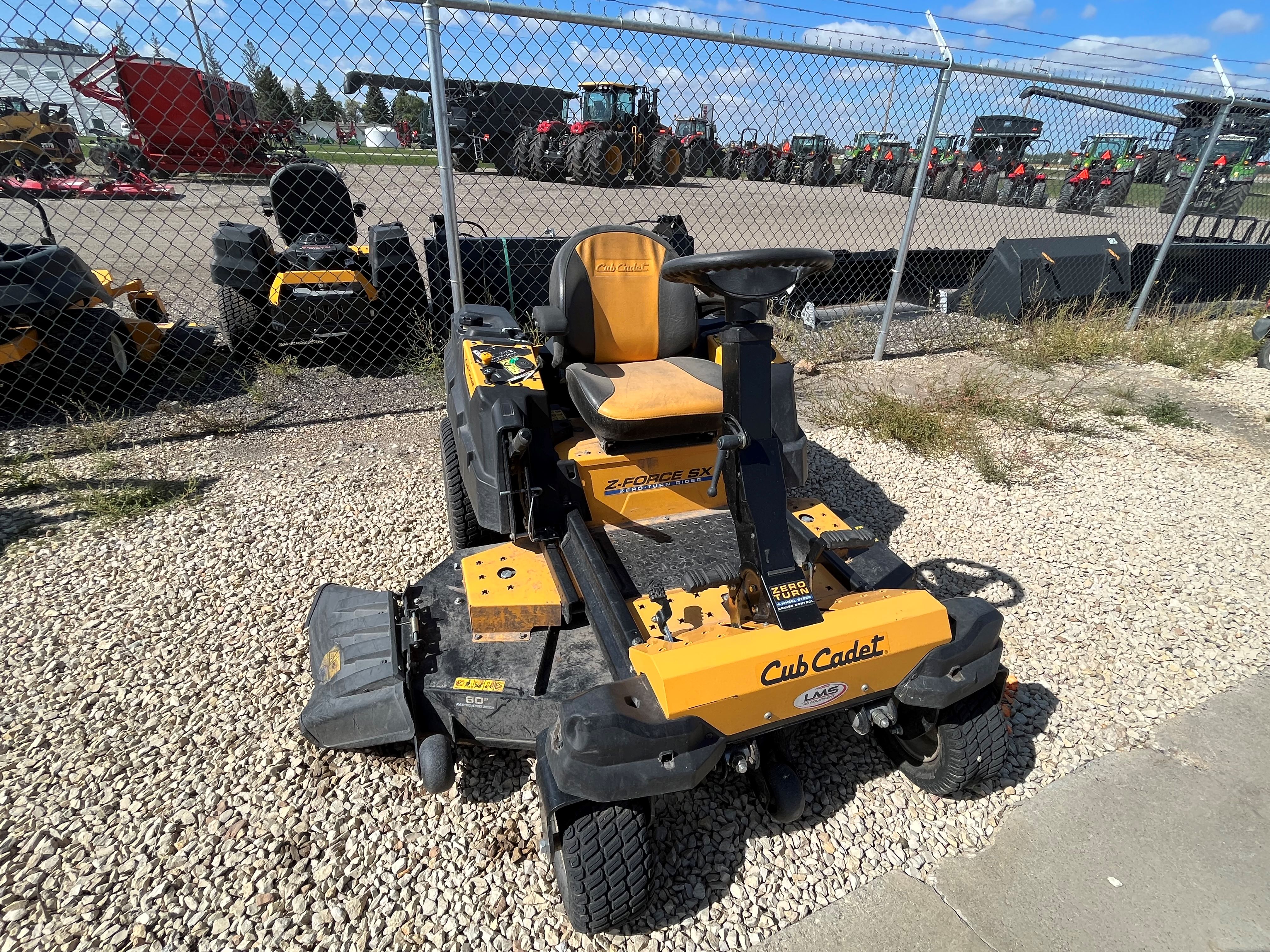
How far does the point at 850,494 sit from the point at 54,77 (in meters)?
8.56

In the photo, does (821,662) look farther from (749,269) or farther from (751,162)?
(751,162)

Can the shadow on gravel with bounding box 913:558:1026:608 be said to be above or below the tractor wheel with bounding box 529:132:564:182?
below

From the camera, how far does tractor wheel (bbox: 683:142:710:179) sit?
53.7 feet

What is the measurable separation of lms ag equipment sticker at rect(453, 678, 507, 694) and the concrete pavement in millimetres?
960

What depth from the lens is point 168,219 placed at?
36.9 ft

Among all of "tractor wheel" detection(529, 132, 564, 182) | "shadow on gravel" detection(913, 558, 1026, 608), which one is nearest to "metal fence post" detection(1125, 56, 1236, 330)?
"shadow on gravel" detection(913, 558, 1026, 608)

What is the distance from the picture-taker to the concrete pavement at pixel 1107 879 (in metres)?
1.67

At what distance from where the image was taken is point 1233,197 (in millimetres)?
10406

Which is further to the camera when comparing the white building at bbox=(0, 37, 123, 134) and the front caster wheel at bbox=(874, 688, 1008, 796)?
the white building at bbox=(0, 37, 123, 134)

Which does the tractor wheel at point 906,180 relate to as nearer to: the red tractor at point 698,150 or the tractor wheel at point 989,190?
the tractor wheel at point 989,190

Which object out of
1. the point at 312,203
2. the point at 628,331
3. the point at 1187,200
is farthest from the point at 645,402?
the point at 1187,200

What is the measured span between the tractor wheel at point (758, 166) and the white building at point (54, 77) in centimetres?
1339

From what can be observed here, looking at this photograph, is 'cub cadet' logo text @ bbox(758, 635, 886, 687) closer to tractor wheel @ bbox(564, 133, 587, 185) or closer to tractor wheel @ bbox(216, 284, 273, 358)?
tractor wheel @ bbox(216, 284, 273, 358)

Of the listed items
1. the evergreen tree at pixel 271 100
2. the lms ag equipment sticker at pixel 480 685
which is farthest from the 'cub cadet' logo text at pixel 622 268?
the evergreen tree at pixel 271 100
